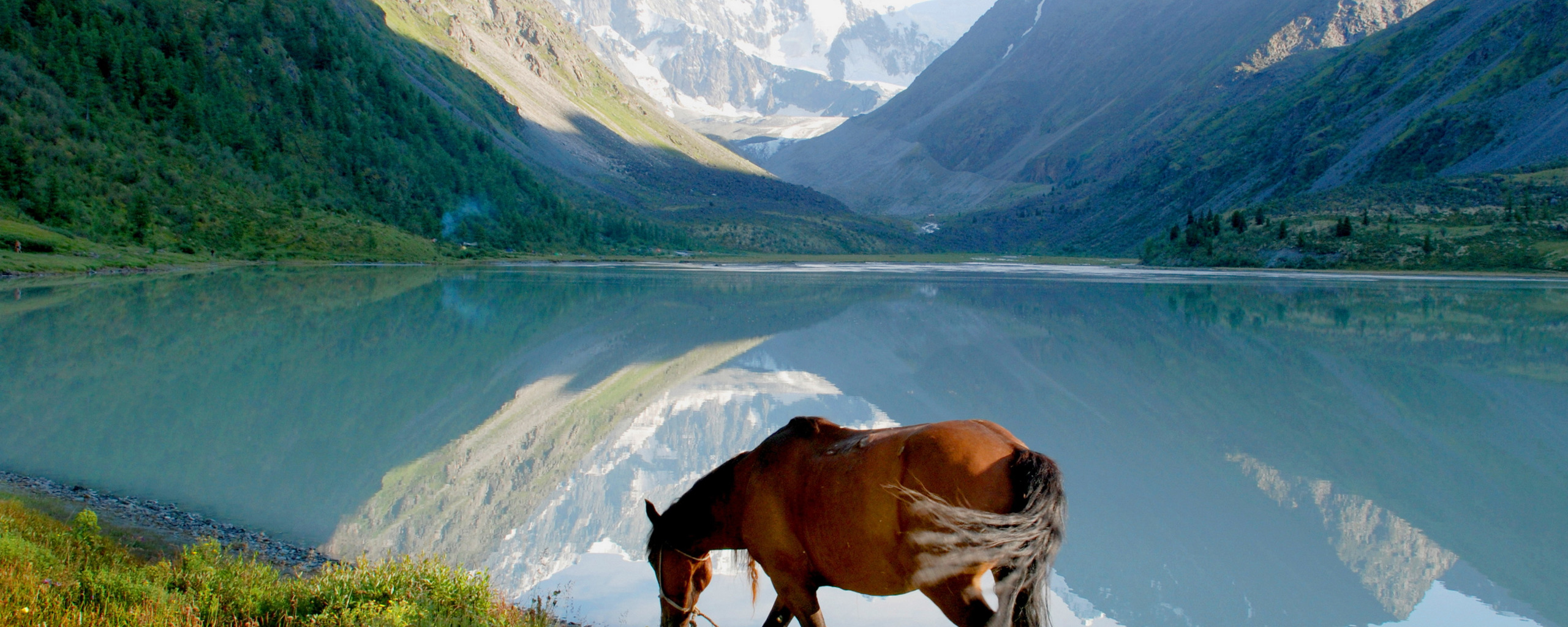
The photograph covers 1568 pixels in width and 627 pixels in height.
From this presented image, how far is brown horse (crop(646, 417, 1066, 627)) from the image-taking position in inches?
163

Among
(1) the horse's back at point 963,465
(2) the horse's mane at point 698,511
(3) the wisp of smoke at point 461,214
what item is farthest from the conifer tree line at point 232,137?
(1) the horse's back at point 963,465

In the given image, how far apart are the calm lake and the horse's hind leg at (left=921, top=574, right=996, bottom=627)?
3.05m

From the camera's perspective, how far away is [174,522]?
28.5 feet

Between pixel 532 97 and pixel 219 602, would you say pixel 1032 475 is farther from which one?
pixel 532 97

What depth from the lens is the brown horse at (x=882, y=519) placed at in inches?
163

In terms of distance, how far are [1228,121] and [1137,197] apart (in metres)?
24.2

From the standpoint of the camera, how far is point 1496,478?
36.9 ft

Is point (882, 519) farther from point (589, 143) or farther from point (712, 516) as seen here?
point (589, 143)

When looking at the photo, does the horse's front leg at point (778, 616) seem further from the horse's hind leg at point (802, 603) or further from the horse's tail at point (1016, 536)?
the horse's tail at point (1016, 536)

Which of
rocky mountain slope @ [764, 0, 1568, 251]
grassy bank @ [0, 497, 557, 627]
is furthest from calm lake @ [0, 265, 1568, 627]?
rocky mountain slope @ [764, 0, 1568, 251]

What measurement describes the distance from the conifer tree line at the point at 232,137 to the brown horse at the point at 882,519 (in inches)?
2188

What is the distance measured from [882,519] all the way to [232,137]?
262 feet

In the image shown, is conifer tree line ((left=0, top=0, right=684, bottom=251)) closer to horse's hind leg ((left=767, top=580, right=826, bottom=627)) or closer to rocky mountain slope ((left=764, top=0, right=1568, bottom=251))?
horse's hind leg ((left=767, top=580, right=826, bottom=627))

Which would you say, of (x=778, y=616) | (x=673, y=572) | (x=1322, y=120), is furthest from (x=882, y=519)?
(x=1322, y=120)
